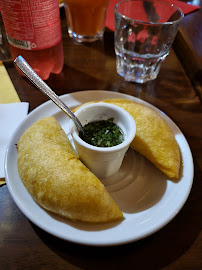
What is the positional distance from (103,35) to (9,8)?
0.63m

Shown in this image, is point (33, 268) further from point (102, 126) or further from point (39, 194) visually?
point (102, 126)

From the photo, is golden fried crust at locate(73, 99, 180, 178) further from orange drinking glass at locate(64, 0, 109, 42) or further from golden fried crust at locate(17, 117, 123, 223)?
orange drinking glass at locate(64, 0, 109, 42)

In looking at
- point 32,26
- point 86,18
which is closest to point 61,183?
point 32,26

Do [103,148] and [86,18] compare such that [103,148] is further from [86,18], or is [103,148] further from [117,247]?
[86,18]

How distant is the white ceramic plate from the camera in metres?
0.46

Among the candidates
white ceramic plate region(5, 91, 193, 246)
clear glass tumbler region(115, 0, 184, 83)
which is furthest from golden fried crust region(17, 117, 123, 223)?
clear glass tumbler region(115, 0, 184, 83)

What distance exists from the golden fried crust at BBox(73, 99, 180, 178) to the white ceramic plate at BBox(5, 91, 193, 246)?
0.03 m

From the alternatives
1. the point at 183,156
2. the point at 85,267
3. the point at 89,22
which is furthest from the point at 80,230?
the point at 89,22

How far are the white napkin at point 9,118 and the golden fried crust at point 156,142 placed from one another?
0.36 m

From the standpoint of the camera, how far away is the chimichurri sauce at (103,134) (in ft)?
1.90

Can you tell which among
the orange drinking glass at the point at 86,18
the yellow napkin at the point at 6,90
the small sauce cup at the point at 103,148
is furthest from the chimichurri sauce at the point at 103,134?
the orange drinking glass at the point at 86,18

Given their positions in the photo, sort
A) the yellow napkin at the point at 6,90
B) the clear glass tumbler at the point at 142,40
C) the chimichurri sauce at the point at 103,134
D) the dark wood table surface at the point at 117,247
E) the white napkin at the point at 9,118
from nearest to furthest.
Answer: the dark wood table surface at the point at 117,247, the chimichurri sauce at the point at 103,134, the white napkin at the point at 9,118, the yellow napkin at the point at 6,90, the clear glass tumbler at the point at 142,40

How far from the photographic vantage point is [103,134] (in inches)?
23.8

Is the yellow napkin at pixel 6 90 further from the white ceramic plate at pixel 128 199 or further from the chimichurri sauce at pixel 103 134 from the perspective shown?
the chimichurri sauce at pixel 103 134
